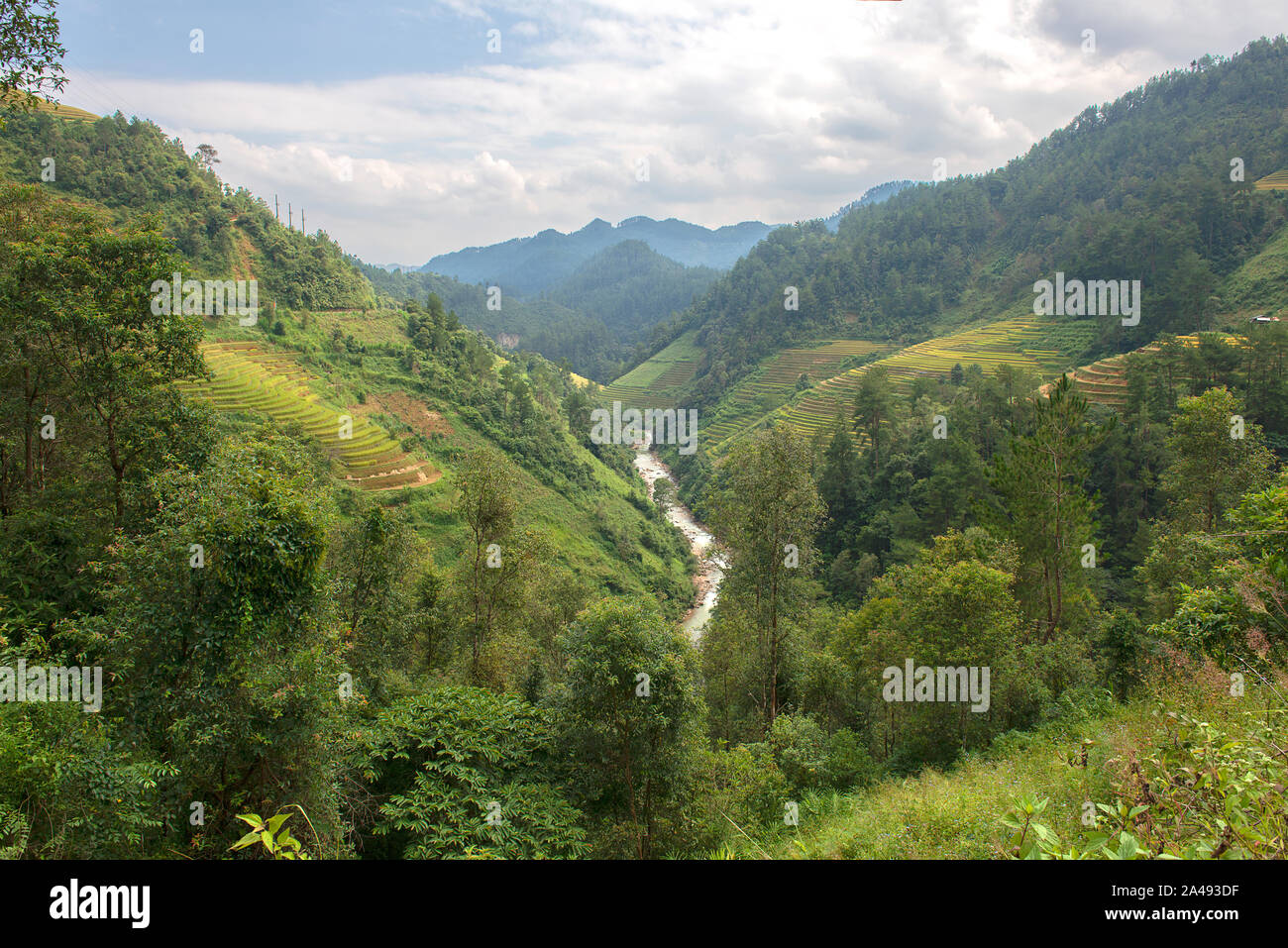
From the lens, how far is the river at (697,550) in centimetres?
4503

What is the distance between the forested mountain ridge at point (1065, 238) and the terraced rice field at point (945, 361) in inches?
229

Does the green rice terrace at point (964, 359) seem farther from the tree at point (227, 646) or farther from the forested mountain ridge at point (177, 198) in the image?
the tree at point (227, 646)

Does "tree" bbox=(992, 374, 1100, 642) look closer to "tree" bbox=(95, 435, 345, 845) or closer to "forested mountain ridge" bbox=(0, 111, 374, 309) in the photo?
"tree" bbox=(95, 435, 345, 845)

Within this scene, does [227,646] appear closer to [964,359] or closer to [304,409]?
[304,409]

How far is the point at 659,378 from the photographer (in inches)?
4867

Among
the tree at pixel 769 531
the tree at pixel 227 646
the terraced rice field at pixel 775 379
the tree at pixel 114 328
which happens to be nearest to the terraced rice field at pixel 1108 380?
the tree at pixel 769 531

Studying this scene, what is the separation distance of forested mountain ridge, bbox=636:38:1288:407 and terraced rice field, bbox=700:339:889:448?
4766mm

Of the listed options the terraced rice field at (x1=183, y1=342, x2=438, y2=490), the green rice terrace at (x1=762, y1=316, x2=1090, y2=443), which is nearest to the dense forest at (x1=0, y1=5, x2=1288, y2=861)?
the terraced rice field at (x1=183, y1=342, x2=438, y2=490)

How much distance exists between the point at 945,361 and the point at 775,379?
86.1 ft

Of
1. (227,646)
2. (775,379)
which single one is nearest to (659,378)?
(775,379)

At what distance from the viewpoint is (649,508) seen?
59906 millimetres

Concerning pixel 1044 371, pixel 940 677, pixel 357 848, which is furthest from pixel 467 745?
pixel 1044 371
